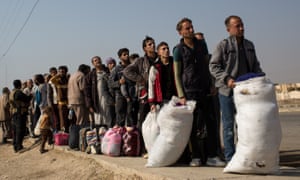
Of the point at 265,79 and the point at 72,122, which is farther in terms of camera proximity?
the point at 72,122

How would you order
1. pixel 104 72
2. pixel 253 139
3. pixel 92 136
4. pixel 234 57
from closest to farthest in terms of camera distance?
pixel 253 139 → pixel 234 57 → pixel 92 136 → pixel 104 72

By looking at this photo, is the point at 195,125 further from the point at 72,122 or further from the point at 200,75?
the point at 72,122

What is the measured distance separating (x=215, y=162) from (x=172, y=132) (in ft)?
2.33

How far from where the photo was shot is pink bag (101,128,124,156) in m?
7.79

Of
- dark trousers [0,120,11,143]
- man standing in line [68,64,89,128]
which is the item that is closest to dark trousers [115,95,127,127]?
man standing in line [68,64,89,128]

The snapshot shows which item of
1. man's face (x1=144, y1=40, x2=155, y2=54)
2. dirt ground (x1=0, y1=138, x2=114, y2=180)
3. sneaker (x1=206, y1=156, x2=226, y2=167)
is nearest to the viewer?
sneaker (x1=206, y1=156, x2=226, y2=167)

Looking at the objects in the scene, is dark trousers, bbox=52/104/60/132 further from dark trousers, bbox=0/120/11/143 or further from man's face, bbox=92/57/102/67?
dark trousers, bbox=0/120/11/143

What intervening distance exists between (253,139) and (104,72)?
4.99 meters

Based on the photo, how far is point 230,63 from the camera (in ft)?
17.9

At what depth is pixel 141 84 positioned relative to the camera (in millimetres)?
7223

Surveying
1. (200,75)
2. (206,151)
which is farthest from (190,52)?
(206,151)

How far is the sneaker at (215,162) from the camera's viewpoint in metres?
5.90

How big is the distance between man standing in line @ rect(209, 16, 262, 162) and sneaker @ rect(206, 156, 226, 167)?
0.47 metres

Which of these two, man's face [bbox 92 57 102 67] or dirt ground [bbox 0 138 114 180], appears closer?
dirt ground [bbox 0 138 114 180]
